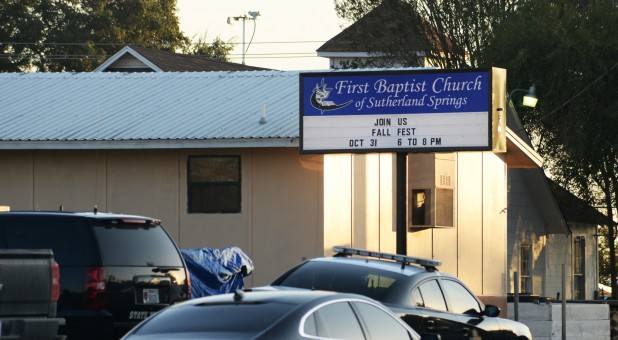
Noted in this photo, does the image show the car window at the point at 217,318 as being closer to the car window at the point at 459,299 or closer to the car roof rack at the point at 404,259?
the car roof rack at the point at 404,259

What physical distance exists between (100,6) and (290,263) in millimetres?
47903

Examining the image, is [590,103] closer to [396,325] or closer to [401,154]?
[401,154]

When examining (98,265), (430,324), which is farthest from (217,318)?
(430,324)

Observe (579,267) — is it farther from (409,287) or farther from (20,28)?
(20,28)

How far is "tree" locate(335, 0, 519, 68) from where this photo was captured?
149ft

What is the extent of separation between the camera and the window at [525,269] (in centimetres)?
3731

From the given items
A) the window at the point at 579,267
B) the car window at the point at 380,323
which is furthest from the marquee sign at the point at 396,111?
the window at the point at 579,267

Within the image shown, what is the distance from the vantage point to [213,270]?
19828mm

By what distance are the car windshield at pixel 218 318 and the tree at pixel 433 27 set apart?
33.5 metres

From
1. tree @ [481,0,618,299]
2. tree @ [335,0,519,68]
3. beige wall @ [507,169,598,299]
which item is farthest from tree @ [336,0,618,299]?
tree @ [335,0,519,68]

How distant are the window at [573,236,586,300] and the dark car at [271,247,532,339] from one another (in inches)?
1090

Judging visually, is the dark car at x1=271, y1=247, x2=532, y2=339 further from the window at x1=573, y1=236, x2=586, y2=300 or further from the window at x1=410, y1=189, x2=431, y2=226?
the window at x1=573, y1=236, x2=586, y2=300

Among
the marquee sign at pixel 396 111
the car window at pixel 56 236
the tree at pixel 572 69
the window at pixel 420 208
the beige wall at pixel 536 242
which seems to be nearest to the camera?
the car window at pixel 56 236

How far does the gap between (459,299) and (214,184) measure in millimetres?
8958
